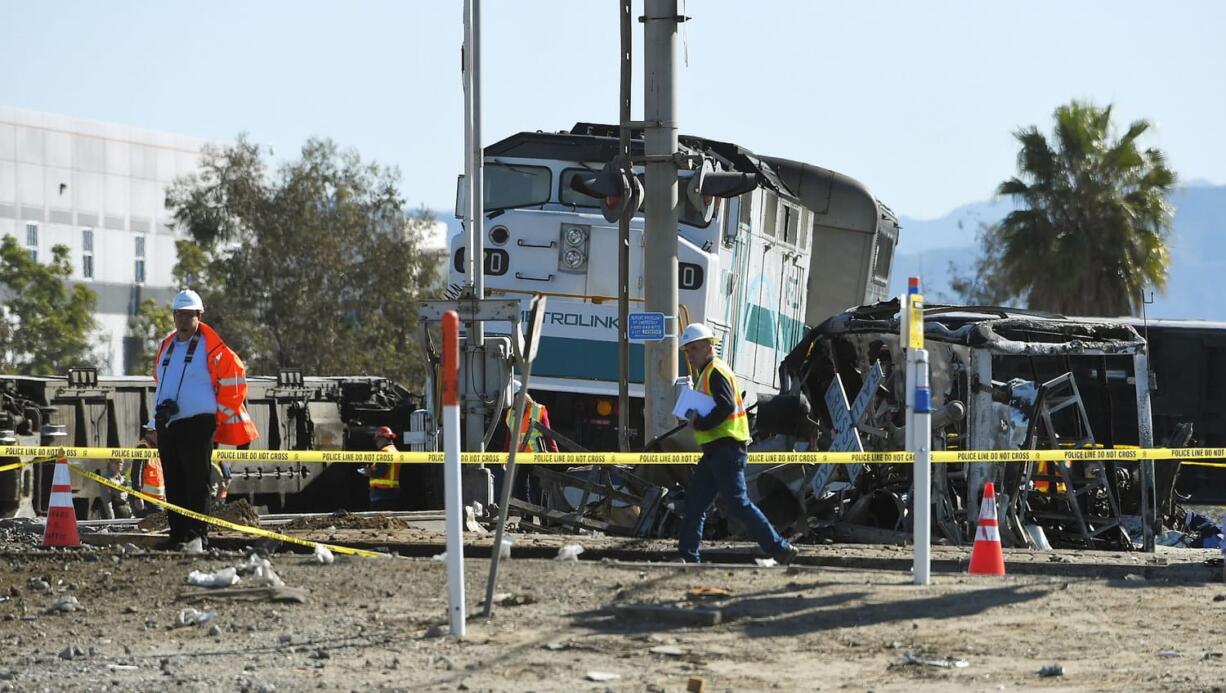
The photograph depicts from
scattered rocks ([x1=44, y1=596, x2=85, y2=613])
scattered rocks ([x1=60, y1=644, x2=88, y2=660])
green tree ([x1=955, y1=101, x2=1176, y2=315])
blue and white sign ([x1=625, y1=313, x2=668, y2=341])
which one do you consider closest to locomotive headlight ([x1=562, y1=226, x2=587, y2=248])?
blue and white sign ([x1=625, y1=313, x2=668, y2=341])

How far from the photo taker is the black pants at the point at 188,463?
12.7 m

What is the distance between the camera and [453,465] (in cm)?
872

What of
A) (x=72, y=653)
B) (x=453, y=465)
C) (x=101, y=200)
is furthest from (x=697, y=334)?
(x=101, y=200)

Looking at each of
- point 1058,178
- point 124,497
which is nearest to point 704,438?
point 124,497

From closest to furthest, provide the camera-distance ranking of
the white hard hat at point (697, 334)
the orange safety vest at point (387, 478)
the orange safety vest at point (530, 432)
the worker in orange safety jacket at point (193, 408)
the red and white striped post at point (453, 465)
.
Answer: the red and white striped post at point (453, 465)
the white hard hat at point (697, 334)
the worker in orange safety jacket at point (193, 408)
the orange safety vest at point (530, 432)
the orange safety vest at point (387, 478)

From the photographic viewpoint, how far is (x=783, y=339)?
2383 centimetres

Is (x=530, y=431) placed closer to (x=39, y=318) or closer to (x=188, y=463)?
(x=188, y=463)

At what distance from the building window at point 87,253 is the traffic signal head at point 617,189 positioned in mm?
53616

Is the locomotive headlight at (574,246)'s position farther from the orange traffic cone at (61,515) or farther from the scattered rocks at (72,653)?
the scattered rocks at (72,653)

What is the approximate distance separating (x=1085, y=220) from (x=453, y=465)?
120 ft

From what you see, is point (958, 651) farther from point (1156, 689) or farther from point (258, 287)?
point (258, 287)

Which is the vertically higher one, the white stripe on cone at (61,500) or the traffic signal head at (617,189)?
the traffic signal head at (617,189)

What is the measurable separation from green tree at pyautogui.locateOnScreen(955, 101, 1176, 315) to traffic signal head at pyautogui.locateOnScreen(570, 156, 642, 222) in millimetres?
27241

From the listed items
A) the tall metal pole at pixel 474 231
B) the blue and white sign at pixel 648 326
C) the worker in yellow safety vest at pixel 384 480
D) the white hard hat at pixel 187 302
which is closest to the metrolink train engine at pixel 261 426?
the worker in yellow safety vest at pixel 384 480
